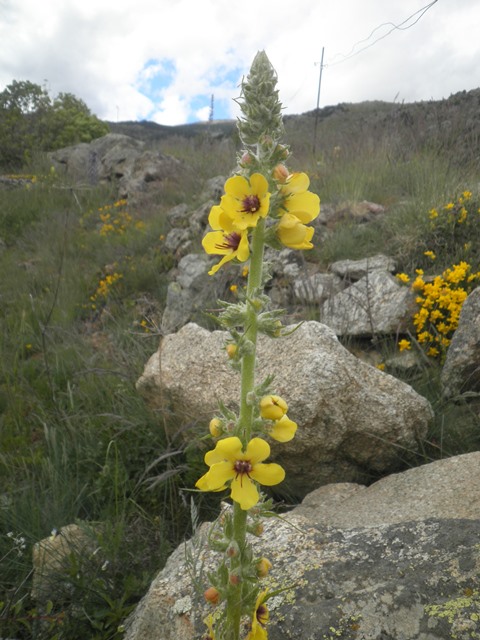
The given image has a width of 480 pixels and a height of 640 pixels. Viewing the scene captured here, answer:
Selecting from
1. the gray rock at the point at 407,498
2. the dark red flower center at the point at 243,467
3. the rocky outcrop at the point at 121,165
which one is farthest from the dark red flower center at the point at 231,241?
the rocky outcrop at the point at 121,165

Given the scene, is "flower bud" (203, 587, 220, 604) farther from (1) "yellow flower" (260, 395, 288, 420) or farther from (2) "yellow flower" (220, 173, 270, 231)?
(2) "yellow flower" (220, 173, 270, 231)

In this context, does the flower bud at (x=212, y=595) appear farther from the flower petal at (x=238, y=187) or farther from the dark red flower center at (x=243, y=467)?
the flower petal at (x=238, y=187)

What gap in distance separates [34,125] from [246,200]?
19.6 metres

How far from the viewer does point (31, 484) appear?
9.44ft

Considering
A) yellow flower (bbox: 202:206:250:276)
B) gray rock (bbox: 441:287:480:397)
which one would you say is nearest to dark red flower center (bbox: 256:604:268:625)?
yellow flower (bbox: 202:206:250:276)

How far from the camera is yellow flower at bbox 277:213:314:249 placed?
1.34 m

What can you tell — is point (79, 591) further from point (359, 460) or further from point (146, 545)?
point (359, 460)

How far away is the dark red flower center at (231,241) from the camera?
1448 mm

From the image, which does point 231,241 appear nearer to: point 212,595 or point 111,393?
point 212,595

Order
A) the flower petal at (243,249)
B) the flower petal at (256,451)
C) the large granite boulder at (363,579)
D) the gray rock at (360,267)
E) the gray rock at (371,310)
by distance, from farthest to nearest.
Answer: the gray rock at (360,267) < the gray rock at (371,310) < the large granite boulder at (363,579) < the flower petal at (243,249) < the flower petal at (256,451)

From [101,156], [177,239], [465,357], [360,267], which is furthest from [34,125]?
[465,357]

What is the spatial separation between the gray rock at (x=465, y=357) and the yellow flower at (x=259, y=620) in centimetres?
234

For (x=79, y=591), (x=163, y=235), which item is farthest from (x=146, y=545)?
(x=163, y=235)

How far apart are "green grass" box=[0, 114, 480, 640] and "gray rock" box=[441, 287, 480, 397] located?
A: 0.15 metres
